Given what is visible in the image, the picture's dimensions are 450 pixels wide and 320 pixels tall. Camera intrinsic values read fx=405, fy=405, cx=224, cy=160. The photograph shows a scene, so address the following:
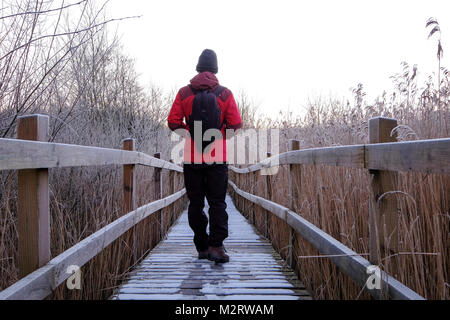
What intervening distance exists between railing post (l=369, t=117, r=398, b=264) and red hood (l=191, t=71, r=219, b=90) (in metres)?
1.98

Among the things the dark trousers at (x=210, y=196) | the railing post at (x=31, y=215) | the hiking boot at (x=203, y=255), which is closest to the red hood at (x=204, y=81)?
the dark trousers at (x=210, y=196)

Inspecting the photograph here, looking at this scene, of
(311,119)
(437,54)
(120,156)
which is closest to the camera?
(437,54)

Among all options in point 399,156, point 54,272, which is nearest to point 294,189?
point 399,156

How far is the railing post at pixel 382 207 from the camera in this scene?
68.0 inches

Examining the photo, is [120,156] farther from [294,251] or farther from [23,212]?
[294,251]

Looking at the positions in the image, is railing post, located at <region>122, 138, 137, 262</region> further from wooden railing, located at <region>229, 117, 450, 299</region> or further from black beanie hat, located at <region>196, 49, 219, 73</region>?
wooden railing, located at <region>229, 117, 450, 299</region>

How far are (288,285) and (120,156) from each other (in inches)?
63.2

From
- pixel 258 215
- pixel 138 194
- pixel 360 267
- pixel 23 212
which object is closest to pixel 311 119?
pixel 258 215

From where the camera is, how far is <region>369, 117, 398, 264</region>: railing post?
5.66 ft

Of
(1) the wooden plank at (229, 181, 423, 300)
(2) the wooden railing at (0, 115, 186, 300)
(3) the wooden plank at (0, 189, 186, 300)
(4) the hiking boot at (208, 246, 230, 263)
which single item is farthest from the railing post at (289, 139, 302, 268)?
(2) the wooden railing at (0, 115, 186, 300)

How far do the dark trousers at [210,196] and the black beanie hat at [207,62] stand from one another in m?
0.89

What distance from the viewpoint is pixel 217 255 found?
145 inches
